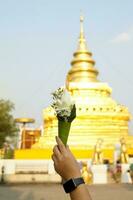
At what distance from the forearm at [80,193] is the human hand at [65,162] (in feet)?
0.21

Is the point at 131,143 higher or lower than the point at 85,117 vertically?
lower

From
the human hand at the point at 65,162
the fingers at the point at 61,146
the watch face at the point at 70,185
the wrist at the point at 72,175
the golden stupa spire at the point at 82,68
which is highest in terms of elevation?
the golden stupa spire at the point at 82,68

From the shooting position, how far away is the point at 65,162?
2.15 metres

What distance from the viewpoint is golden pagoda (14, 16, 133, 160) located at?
28508 millimetres

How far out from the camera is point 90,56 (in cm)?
3366

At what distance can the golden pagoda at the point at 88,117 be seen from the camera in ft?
93.5

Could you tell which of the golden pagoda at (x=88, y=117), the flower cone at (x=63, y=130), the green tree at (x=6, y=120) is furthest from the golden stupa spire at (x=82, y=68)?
the flower cone at (x=63, y=130)

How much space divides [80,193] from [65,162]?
17 cm

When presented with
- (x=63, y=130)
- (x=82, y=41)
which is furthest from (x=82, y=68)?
(x=63, y=130)

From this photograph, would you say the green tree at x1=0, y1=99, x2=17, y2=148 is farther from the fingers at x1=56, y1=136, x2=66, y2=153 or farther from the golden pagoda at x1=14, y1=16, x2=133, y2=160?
the fingers at x1=56, y1=136, x2=66, y2=153

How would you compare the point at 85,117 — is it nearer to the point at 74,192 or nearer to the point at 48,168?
the point at 48,168

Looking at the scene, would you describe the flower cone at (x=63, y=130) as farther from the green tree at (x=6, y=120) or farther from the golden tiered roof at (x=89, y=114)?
the golden tiered roof at (x=89, y=114)

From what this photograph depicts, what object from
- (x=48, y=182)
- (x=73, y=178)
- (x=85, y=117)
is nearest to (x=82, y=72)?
(x=85, y=117)

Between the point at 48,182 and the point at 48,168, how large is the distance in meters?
1.77
